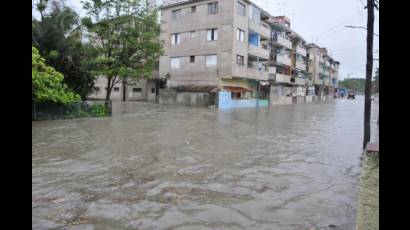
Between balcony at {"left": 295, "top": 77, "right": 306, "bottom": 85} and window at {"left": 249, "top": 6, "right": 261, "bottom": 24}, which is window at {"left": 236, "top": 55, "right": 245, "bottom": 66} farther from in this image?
balcony at {"left": 295, "top": 77, "right": 306, "bottom": 85}

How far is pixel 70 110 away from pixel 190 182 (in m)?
15.5

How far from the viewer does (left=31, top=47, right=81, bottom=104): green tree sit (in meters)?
17.7

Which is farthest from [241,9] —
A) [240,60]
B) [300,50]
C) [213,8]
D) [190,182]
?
[190,182]

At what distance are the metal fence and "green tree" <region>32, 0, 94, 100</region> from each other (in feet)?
8.56

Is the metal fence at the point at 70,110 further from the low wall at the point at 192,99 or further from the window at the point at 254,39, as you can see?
the window at the point at 254,39

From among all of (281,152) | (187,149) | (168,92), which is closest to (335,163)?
(281,152)

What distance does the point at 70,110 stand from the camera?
21.2 m

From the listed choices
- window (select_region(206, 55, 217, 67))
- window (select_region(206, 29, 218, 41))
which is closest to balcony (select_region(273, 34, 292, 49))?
window (select_region(206, 29, 218, 41))

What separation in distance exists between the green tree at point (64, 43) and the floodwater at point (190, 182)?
938 centimetres

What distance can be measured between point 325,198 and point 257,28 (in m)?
36.2

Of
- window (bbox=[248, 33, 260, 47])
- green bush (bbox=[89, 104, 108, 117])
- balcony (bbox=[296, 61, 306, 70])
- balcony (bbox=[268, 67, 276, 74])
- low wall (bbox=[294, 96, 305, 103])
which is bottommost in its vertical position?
green bush (bbox=[89, 104, 108, 117])

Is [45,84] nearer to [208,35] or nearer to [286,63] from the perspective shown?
[208,35]

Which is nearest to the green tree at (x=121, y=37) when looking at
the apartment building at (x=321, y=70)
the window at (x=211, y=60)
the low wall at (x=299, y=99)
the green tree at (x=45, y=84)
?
the green tree at (x=45, y=84)
